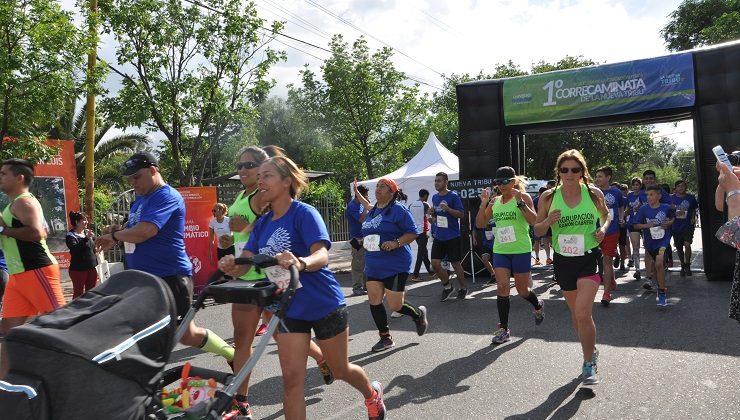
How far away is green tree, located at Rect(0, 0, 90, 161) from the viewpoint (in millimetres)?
8703

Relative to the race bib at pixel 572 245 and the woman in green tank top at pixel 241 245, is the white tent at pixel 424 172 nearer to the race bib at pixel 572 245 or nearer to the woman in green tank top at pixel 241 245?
the race bib at pixel 572 245

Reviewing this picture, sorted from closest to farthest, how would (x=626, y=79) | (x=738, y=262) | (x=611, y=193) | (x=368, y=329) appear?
(x=738, y=262)
(x=368, y=329)
(x=611, y=193)
(x=626, y=79)

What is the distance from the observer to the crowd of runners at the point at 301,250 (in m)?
3.48

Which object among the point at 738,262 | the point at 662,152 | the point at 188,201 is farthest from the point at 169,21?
the point at 662,152

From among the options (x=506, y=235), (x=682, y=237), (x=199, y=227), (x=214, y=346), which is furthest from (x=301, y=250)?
(x=682, y=237)

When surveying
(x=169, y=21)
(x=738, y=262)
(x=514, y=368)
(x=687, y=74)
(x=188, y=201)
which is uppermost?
(x=169, y=21)

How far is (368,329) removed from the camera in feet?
25.6

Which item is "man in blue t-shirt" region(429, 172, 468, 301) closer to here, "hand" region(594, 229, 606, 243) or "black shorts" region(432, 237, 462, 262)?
"black shorts" region(432, 237, 462, 262)

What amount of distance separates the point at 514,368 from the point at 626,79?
24.3 ft

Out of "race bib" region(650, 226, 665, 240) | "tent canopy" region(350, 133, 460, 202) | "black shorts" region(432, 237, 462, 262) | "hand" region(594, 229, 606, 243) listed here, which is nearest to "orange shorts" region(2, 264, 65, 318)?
"hand" region(594, 229, 606, 243)

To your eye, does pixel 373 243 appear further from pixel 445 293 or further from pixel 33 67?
pixel 33 67

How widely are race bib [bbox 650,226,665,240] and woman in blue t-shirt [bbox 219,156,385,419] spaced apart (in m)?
6.93

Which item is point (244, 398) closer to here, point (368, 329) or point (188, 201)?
point (368, 329)

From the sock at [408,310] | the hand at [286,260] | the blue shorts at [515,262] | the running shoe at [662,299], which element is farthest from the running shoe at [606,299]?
the hand at [286,260]
